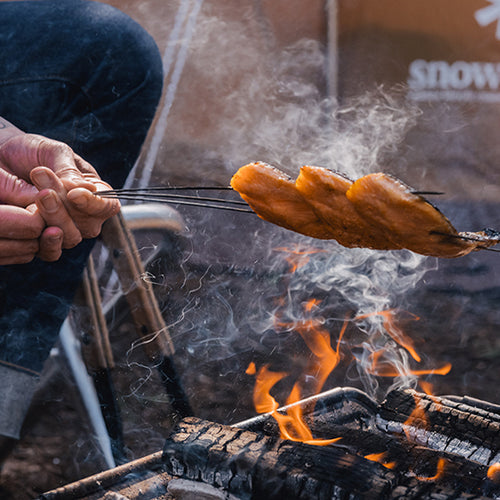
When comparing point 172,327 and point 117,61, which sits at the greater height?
point 117,61

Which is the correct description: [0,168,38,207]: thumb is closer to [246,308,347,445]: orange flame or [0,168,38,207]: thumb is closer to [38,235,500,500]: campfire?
[38,235,500,500]: campfire

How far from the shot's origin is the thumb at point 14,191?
66.4 inches

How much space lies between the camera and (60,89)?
2311 millimetres

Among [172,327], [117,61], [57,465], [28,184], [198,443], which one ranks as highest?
[117,61]

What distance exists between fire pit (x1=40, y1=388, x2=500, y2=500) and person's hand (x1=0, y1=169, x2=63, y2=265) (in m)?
0.71

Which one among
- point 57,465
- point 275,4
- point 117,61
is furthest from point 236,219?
point 57,465

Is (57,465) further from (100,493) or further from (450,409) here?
(450,409)

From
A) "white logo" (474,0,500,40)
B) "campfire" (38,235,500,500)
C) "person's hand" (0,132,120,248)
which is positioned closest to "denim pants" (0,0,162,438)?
"person's hand" (0,132,120,248)

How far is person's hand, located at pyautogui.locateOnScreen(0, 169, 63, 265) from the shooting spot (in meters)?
1.51

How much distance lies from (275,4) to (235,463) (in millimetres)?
2996

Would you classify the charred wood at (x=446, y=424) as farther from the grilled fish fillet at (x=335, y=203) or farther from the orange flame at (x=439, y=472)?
the grilled fish fillet at (x=335, y=203)

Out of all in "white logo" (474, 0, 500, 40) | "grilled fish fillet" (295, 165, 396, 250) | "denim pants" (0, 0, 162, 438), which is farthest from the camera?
"white logo" (474, 0, 500, 40)

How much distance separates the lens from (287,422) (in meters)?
1.70

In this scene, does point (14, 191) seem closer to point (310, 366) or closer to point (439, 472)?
point (439, 472)
